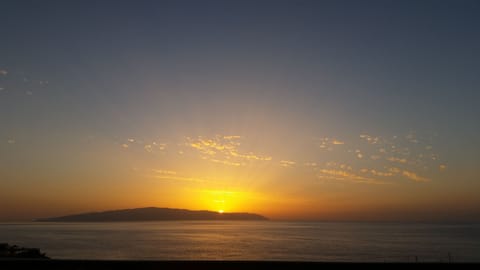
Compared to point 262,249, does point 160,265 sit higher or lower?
higher

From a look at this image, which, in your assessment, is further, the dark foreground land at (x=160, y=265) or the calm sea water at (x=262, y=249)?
the calm sea water at (x=262, y=249)

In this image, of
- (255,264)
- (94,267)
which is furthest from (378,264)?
(94,267)

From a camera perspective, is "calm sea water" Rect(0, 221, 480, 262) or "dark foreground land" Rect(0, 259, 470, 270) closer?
"dark foreground land" Rect(0, 259, 470, 270)

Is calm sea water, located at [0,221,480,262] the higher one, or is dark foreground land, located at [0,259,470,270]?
dark foreground land, located at [0,259,470,270]

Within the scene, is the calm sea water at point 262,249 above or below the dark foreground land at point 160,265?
below

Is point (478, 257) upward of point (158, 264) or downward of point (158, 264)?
downward

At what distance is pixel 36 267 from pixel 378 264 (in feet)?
21.7

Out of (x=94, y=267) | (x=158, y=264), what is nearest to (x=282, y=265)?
(x=158, y=264)

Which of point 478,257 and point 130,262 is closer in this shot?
point 130,262

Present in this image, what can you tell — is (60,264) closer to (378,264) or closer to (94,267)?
(94,267)

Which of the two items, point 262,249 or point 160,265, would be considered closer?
point 160,265

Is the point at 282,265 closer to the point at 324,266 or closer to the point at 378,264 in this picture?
the point at 324,266

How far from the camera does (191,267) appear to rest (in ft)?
26.4

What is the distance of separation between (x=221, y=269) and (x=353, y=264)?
8.50 ft
